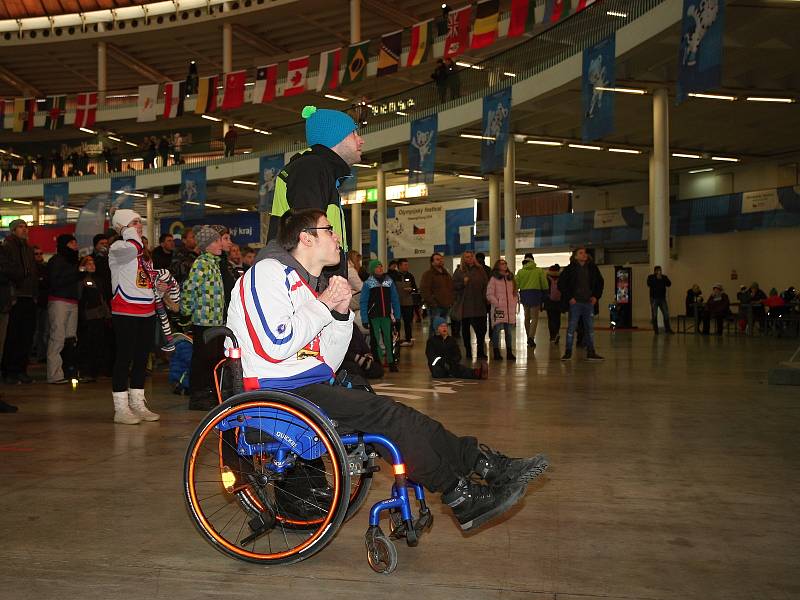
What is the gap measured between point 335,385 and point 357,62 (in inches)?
1089

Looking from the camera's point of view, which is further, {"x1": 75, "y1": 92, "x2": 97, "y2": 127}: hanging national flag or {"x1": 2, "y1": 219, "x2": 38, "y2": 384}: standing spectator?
{"x1": 75, "y1": 92, "x2": 97, "y2": 127}: hanging national flag

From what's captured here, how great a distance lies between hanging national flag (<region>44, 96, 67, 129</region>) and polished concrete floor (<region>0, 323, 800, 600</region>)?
1489 inches

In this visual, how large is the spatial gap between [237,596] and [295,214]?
1.47 meters

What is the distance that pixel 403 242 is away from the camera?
30.9 metres

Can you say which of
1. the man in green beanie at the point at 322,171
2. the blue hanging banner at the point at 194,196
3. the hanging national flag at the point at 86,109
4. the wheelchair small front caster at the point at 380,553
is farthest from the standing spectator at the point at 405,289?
the hanging national flag at the point at 86,109

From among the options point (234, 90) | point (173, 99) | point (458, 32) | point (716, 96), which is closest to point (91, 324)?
point (458, 32)

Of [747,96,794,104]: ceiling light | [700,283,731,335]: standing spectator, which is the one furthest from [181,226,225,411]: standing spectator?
[747,96,794,104]: ceiling light

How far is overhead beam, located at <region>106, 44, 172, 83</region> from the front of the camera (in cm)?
4653

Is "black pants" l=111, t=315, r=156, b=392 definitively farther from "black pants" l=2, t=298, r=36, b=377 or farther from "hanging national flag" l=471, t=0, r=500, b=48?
"hanging national flag" l=471, t=0, r=500, b=48

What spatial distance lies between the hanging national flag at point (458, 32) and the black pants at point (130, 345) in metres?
19.0

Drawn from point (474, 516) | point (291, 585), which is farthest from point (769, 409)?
point (291, 585)

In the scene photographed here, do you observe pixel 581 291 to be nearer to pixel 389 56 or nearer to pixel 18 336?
pixel 18 336

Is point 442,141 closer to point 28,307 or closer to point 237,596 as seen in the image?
point 28,307

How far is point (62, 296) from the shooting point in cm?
1034
